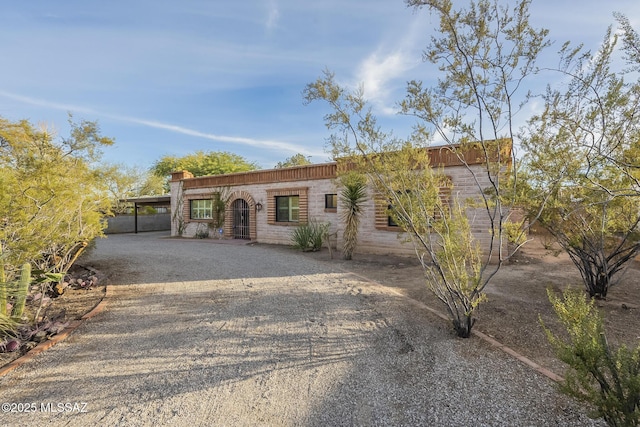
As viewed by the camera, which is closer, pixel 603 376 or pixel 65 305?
pixel 603 376

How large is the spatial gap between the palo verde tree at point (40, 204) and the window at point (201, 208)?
9.28 meters

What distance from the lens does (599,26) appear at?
9.96ft

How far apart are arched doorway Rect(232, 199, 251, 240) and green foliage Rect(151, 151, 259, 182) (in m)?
13.8

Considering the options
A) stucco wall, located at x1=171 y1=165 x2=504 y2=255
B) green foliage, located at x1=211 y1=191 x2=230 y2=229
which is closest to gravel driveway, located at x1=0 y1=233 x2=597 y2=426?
stucco wall, located at x1=171 y1=165 x2=504 y2=255

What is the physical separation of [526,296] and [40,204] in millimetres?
7647

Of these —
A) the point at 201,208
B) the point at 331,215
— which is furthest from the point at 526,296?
the point at 201,208

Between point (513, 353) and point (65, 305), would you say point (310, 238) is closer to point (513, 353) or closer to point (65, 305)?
point (65, 305)

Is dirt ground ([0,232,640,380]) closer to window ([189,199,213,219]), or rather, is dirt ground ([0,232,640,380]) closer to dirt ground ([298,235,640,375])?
dirt ground ([298,235,640,375])

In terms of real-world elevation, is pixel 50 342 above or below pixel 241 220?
below

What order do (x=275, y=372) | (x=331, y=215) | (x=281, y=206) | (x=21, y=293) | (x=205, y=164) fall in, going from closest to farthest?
(x=275, y=372) → (x=21, y=293) → (x=331, y=215) → (x=281, y=206) → (x=205, y=164)

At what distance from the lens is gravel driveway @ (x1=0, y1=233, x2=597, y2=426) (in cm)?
218

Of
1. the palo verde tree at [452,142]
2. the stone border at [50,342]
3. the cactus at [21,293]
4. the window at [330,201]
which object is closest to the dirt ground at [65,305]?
the stone border at [50,342]

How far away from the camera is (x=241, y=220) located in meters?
14.5

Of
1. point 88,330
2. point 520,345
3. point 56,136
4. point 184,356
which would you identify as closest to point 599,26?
point 520,345
